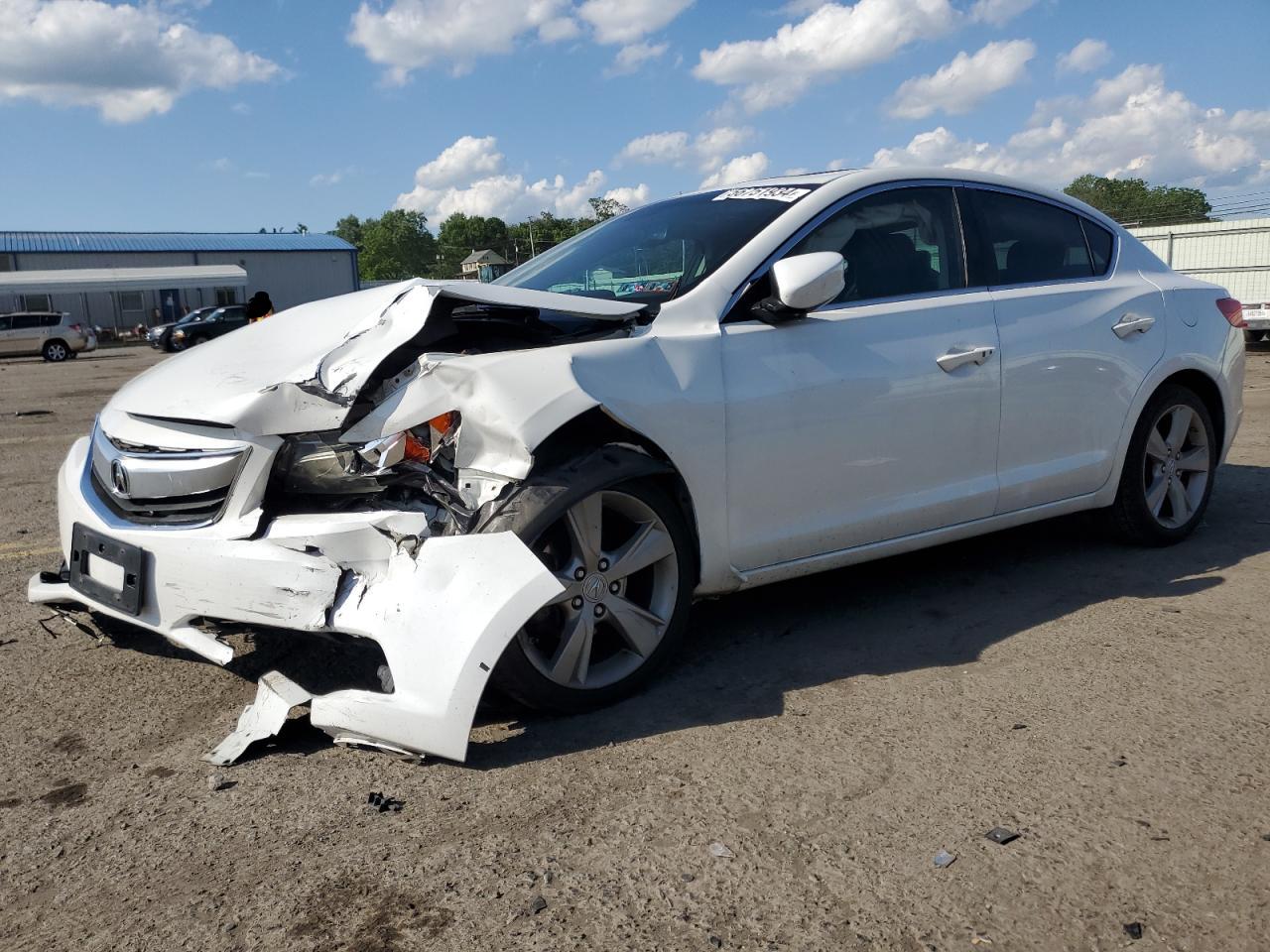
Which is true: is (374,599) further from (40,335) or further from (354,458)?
(40,335)

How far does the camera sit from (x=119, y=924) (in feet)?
7.50

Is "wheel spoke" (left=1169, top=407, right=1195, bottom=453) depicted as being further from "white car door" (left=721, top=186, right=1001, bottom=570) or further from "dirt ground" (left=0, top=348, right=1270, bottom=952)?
"white car door" (left=721, top=186, right=1001, bottom=570)

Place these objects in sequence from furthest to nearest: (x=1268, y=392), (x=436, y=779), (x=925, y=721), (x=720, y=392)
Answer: (x=1268, y=392) → (x=720, y=392) → (x=925, y=721) → (x=436, y=779)

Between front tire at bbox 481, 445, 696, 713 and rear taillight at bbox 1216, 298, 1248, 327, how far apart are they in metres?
3.27

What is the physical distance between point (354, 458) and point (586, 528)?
0.72 m

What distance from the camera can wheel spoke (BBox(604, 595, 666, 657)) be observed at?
3293mm

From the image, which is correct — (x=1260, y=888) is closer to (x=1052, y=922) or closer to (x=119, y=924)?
(x=1052, y=922)

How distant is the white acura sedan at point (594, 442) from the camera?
2980 mm

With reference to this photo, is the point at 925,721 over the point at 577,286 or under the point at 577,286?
under

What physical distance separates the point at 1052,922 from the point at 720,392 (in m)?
1.83

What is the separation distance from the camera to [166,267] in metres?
57.7

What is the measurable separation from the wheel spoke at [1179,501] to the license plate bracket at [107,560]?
4.43 metres

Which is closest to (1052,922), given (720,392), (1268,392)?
(720,392)

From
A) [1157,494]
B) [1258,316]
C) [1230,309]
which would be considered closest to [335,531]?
[1157,494]
